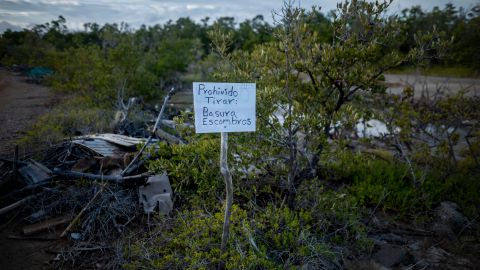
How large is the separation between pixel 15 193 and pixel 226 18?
169 feet

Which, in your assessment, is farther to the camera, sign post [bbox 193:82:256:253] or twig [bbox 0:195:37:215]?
twig [bbox 0:195:37:215]

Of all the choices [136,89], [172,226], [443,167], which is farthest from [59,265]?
[136,89]

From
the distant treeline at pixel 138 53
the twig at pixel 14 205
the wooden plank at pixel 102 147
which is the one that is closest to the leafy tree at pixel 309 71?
the distant treeline at pixel 138 53

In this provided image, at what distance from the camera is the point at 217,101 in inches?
110

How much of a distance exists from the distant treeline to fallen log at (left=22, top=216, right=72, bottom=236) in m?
2.90

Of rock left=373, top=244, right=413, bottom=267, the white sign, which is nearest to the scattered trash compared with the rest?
the white sign

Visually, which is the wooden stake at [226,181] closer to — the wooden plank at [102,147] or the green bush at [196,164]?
the green bush at [196,164]

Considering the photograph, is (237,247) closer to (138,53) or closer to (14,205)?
(14,205)

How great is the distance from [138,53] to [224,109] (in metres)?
12.7

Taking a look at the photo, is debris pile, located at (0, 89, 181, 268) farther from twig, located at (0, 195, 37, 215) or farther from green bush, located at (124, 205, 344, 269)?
green bush, located at (124, 205, 344, 269)

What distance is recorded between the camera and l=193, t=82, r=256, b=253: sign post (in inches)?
107

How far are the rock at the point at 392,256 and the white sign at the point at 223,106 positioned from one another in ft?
7.05

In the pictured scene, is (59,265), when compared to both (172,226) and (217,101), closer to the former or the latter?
(172,226)

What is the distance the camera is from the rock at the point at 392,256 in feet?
11.7
